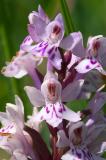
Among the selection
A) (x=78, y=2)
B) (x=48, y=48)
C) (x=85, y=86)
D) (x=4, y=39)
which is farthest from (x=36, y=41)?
(x=78, y=2)

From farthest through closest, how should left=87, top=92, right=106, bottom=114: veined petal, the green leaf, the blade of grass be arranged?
the blade of grass
the green leaf
left=87, top=92, right=106, bottom=114: veined petal

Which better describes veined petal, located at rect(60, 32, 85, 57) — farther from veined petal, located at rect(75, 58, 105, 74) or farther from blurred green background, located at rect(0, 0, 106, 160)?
blurred green background, located at rect(0, 0, 106, 160)

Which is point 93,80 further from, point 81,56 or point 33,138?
point 33,138

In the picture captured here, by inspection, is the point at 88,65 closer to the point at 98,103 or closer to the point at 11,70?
the point at 98,103

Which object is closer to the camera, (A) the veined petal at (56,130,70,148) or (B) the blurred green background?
(A) the veined petal at (56,130,70,148)

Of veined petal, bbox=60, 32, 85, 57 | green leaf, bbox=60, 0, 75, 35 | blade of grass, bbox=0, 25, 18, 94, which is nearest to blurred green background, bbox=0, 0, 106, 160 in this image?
blade of grass, bbox=0, 25, 18, 94

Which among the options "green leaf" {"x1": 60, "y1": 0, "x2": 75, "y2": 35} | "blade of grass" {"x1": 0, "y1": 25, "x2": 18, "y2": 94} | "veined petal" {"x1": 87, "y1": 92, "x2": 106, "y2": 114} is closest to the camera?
"veined petal" {"x1": 87, "y1": 92, "x2": 106, "y2": 114}

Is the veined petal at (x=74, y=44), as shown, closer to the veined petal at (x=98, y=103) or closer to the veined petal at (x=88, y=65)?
the veined petal at (x=88, y=65)
